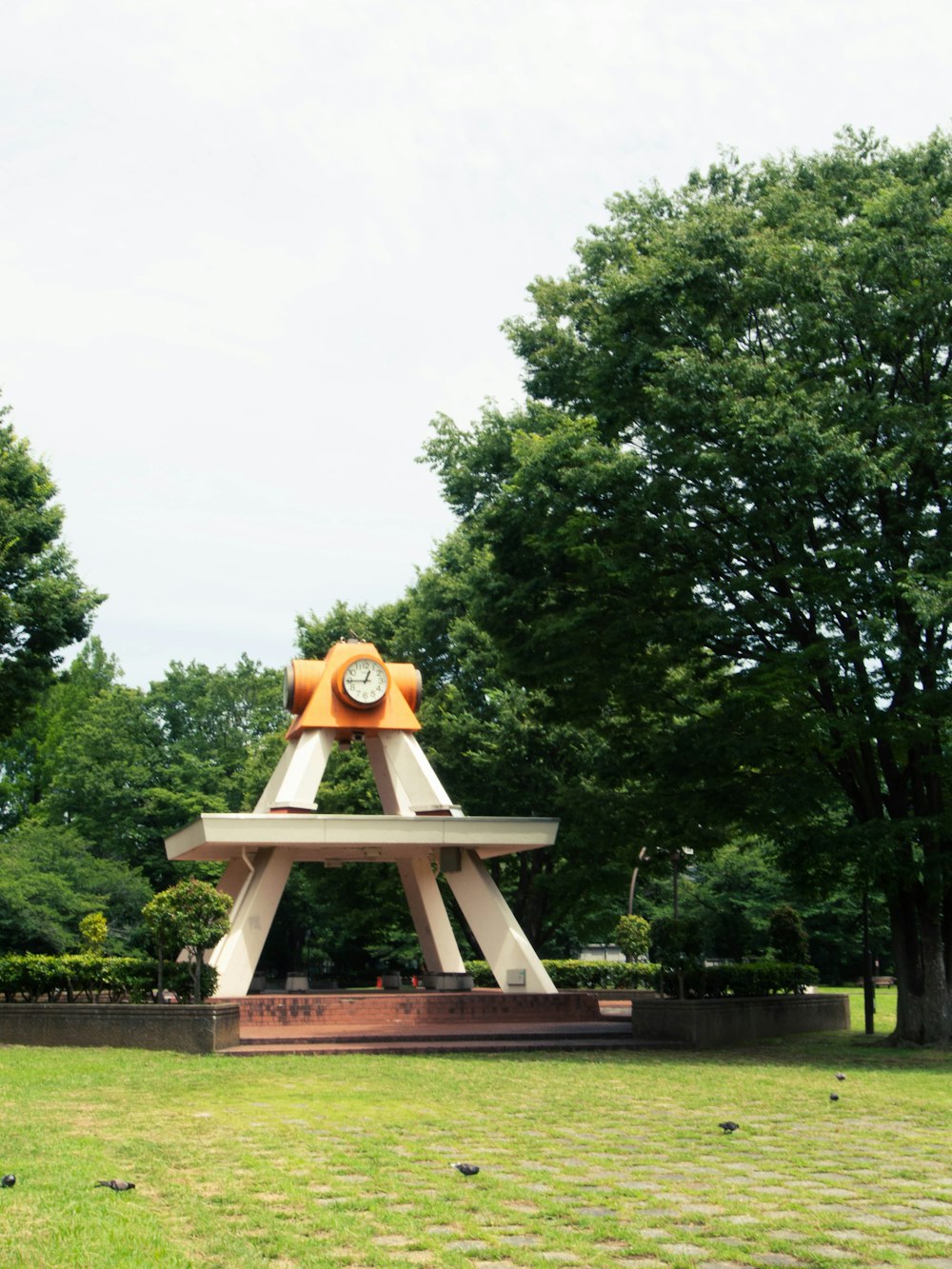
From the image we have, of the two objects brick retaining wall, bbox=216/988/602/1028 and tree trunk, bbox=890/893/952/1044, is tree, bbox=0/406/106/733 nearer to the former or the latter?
brick retaining wall, bbox=216/988/602/1028

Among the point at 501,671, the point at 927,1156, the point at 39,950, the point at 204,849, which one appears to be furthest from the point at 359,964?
the point at 927,1156

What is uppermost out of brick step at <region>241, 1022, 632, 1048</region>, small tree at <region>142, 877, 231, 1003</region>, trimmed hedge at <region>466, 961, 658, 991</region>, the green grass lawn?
small tree at <region>142, 877, 231, 1003</region>

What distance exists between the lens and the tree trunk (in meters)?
20.8

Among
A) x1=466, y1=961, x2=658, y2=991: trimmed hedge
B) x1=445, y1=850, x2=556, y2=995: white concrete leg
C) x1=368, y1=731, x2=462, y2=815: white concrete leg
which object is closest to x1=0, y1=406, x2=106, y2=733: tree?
x1=368, y1=731, x2=462, y2=815: white concrete leg

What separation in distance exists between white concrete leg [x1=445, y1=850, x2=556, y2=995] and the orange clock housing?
3295 millimetres

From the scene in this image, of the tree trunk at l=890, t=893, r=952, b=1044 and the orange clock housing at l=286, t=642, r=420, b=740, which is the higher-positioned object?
the orange clock housing at l=286, t=642, r=420, b=740

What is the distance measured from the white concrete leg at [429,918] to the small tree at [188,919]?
7303 mm

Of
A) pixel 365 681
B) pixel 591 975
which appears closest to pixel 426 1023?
pixel 365 681

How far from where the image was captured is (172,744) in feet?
200

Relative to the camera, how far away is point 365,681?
27.9m

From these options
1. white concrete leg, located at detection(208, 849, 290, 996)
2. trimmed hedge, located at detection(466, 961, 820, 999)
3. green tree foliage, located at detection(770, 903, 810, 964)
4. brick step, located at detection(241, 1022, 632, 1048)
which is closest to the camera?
brick step, located at detection(241, 1022, 632, 1048)

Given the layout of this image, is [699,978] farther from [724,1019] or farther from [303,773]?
[303,773]

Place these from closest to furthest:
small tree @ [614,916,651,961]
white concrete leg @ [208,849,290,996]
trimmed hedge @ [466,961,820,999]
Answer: trimmed hedge @ [466,961,820,999], white concrete leg @ [208,849,290,996], small tree @ [614,916,651,961]

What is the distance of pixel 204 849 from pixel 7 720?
505cm
